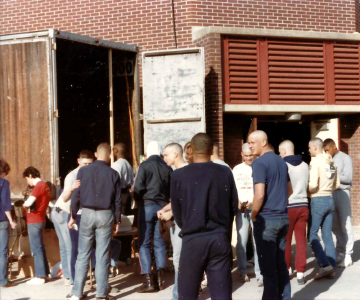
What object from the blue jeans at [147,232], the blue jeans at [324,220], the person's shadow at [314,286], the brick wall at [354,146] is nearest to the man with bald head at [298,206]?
the person's shadow at [314,286]

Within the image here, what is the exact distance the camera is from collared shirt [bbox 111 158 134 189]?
9.05 meters

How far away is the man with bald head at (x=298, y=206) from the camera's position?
7.89 m

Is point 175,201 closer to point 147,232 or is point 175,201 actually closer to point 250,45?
point 147,232

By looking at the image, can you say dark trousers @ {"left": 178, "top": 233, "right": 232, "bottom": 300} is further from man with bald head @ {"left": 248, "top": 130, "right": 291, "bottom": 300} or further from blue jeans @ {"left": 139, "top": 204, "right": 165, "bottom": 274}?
blue jeans @ {"left": 139, "top": 204, "right": 165, "bottom": 274}

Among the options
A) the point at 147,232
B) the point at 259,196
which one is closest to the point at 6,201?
the point at 147,232

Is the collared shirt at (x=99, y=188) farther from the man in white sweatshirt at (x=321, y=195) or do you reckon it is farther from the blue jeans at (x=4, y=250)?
the man in white sweatshirt at (x=321, y=195)

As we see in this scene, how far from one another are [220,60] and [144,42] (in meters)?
2.00

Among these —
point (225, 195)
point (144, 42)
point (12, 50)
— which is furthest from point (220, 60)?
point (225, 195)

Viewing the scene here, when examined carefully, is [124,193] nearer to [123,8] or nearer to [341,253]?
[341,253]

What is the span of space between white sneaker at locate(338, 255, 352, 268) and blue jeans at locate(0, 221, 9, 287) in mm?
4930

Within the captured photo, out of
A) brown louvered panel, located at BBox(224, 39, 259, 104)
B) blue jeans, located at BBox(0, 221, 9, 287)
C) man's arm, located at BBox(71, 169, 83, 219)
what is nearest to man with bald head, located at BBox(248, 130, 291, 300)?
man's arm, located at BBox(71, 169, 83, 219)

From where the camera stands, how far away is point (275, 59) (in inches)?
493

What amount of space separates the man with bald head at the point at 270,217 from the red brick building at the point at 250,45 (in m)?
5.49

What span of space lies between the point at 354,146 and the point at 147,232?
7.51 meters
